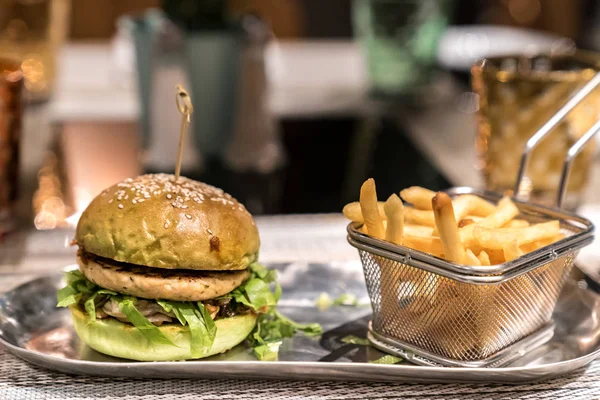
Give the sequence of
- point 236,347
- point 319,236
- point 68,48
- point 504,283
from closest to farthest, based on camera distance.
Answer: point 504,283 < point 236,347 < point 319,236 < point 68,48

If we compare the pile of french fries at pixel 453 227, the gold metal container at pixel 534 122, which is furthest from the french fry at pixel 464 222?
the gold metal container at pixel 534 122

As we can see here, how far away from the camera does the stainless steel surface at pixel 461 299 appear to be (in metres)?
1.47

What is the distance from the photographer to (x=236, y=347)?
1615mm

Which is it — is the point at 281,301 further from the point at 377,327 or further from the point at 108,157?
the point at 108,157

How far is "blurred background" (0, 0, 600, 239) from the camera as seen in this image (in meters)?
2.68

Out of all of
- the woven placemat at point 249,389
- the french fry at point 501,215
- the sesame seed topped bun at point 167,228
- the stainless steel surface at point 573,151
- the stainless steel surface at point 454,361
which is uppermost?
the stainless steel surface at point 573,151

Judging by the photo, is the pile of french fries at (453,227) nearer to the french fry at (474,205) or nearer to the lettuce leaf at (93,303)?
the french fry at (474,205)

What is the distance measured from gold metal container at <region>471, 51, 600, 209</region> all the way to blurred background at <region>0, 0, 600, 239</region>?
59mm

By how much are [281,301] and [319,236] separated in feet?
1.53

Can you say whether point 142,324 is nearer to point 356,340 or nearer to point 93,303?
point 93,303

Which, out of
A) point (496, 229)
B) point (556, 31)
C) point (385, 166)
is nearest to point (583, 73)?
point (385, 166)

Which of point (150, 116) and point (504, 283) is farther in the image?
point (150, 116)

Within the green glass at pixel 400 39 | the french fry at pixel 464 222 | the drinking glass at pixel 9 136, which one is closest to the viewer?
the french fry at pixel 464 222

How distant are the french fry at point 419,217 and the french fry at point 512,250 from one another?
0.17m
